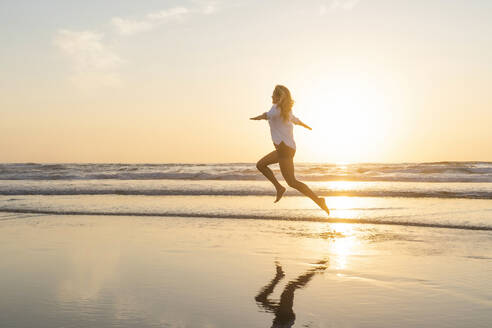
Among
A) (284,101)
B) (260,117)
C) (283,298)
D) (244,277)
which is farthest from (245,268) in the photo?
(284,101)

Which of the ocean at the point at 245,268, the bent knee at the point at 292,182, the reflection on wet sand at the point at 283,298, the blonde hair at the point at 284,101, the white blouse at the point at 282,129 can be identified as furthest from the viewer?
the bent knee at the point at 292,182

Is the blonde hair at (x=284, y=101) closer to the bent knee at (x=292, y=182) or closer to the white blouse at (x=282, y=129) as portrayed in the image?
the white blouse at (x=282, y=129)

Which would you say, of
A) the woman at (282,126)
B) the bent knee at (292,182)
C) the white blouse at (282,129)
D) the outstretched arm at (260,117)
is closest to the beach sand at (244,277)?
the bent knee at (292,182)

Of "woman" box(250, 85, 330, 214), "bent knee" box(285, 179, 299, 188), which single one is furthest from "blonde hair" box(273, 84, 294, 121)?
"bent knee" box(285, 179, 299, 188)

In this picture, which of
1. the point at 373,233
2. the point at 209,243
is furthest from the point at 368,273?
the point at 373,233

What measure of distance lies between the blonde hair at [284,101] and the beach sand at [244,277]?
209 centimetres

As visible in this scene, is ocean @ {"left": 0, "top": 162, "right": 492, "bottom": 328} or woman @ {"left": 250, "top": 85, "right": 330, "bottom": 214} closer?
ocean @ {"left": 0, "top": 162, "right": 492, "bottom": 328}

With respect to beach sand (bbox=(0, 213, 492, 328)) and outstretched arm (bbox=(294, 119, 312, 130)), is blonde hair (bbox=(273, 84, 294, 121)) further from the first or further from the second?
beach sand (bbox=(0, 213, 492, 328))

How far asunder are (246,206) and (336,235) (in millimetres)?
5442

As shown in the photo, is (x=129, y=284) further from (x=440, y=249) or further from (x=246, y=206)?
(x=246, y=206)

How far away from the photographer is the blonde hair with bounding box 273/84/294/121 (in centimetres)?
855

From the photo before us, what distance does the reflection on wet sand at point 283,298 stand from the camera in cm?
421

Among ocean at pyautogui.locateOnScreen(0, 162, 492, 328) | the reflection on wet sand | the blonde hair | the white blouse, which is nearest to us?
the reflection on wet sand

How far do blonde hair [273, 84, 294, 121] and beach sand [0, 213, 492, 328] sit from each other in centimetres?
209
